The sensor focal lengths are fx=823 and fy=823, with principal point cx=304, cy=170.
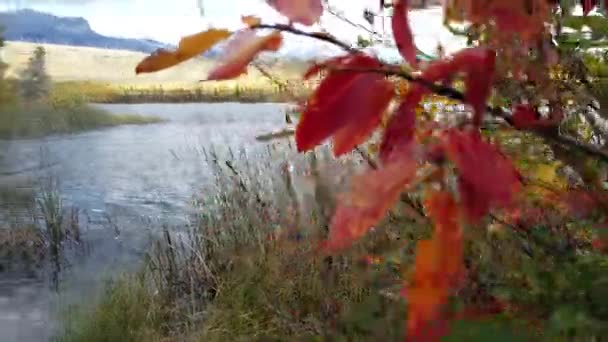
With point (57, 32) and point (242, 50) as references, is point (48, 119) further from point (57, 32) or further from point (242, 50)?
point (242, 50)

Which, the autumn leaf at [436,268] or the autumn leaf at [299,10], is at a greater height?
the autumn leaf at [299,10]

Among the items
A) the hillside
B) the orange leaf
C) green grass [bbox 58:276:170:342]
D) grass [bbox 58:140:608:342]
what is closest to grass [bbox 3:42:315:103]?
the hillside

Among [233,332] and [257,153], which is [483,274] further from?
[257,153]

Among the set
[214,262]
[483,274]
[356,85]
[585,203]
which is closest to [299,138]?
[356,85]

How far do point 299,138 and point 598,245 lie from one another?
16.3 inches

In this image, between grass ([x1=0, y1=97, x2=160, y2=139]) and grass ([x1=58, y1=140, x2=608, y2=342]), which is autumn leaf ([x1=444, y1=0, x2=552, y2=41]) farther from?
grass ([x1=0, y1=97, x2=160, y2=139])

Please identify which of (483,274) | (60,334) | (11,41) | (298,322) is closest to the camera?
(483,274)

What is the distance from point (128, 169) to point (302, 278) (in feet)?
3.22

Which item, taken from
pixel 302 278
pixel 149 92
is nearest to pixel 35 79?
pixel 149 92

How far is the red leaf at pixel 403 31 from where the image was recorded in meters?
0.26

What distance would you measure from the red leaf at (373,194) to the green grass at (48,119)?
2440mm

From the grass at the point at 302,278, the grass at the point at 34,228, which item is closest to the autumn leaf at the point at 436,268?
Answer: the grass at the point at 302,278

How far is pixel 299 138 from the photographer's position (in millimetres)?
261

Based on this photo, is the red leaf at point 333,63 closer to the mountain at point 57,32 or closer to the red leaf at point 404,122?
the red leaf at point 404,122
